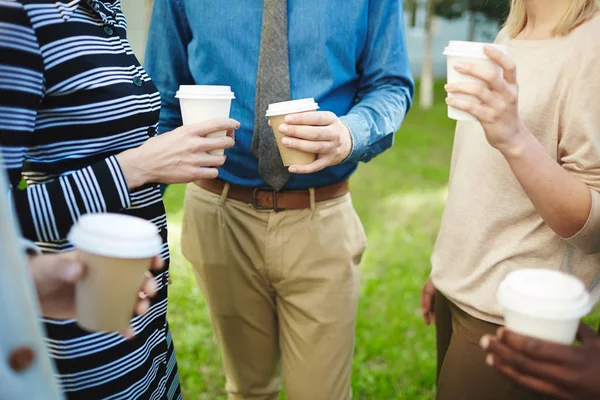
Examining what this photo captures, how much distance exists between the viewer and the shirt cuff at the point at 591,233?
152cm

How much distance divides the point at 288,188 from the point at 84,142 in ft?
2.92

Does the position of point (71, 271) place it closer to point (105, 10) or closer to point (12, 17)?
point (12, 17)

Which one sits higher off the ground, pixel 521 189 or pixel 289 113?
pixel 289 113

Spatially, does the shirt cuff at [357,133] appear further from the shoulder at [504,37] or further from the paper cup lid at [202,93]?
the shoulder at [504,37]

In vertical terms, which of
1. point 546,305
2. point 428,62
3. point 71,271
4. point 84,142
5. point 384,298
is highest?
point 84,142

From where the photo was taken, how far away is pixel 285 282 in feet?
7.30

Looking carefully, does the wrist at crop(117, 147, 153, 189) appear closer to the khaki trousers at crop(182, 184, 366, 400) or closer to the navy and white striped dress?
the navy and white striped dress

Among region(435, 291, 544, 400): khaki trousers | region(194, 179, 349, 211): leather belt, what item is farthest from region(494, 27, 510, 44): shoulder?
region(435, 291, 544, 400): khaki trousers

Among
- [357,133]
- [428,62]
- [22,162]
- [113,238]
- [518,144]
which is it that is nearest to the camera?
[113,238]

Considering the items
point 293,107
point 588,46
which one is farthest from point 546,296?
point 293,107

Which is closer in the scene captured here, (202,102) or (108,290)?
(108,290)

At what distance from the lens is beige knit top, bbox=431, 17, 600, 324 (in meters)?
1.54

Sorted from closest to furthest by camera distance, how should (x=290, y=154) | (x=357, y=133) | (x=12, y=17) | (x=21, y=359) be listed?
1. (x=21, y=359)
2. (x=12, y=17)
3. (x=290, y=154)
4. (x=357, y=133)

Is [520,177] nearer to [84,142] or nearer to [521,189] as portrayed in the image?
[521,189]
